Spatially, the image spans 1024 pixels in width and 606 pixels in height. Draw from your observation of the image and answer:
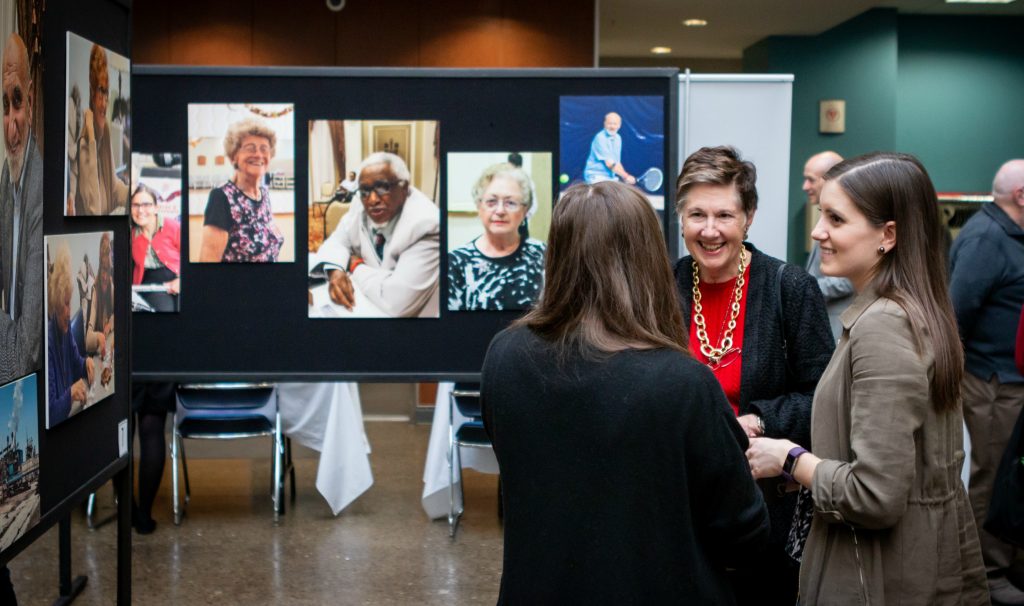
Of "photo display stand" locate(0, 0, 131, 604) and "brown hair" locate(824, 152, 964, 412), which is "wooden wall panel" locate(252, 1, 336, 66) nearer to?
"photo display stand" locate(0, 0, 131, 604)

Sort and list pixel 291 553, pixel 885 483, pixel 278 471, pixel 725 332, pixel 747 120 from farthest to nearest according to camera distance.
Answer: pixel 278 471 → pixel 291 553 → pixel 747 120 → pixel 725 332 → pixel 885 483

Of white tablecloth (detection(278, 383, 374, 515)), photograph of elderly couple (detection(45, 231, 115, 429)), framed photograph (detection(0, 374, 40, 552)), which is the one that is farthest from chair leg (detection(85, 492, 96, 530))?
framed photograph (detection(0, 374, 40, 552))

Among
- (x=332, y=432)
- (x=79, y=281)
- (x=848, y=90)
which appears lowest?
(x=332, y=432)

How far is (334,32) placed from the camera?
8.00m

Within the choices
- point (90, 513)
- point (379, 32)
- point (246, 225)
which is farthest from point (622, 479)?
point (379, 32)

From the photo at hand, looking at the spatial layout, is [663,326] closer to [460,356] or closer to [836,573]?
[836,573]

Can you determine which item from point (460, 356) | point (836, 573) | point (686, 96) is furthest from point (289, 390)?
point (836, 573)

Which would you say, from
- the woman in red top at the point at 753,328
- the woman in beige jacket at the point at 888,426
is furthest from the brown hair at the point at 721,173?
the woman in beige jacket at the point at 888,426

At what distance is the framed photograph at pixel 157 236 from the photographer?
3186 millimetres

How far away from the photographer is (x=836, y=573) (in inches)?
72.4

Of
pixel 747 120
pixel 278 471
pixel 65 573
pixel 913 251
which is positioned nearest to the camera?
pixel 913 251

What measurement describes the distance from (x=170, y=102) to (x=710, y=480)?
7.27ft

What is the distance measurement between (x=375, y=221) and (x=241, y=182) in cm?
40

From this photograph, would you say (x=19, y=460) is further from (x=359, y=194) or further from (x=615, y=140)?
(x=615, y=140)
